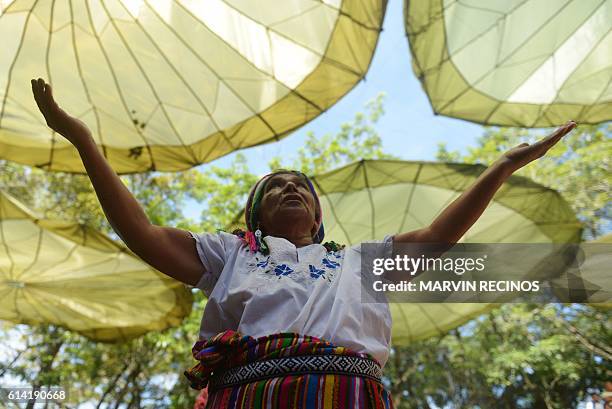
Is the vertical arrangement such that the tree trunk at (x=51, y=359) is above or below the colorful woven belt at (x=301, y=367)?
above

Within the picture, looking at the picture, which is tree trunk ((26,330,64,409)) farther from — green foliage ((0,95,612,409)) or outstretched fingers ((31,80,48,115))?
outstretched fingers ((31,80,48,115))

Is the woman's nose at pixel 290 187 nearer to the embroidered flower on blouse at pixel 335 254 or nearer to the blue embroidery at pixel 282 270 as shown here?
the embroidered flower on blouse at pixel 335 254

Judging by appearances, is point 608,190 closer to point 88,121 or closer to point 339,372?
point 88,121

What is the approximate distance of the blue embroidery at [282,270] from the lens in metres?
2.16

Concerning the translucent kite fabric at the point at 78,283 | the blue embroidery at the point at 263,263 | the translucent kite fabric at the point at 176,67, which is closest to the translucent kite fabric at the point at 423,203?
the translucent kite fabric at the point at 176,67

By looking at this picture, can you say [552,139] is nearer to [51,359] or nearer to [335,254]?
[335,254]

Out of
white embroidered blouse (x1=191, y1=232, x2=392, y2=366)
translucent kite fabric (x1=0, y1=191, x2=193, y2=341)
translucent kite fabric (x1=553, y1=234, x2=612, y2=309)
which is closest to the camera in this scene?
white embroidered blouse (x1=191, y1=232, x2=392, y2=366)

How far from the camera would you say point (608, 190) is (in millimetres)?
Answer: 11508

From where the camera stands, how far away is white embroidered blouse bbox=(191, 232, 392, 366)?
77.2 inches

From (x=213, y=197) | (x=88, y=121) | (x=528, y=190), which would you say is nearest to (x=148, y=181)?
(x=213, y=197)

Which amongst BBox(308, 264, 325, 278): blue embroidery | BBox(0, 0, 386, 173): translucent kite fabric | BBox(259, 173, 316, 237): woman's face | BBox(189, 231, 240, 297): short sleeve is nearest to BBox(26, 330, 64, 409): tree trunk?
BBox(0, 0, 386, 173): translucent kite fabric

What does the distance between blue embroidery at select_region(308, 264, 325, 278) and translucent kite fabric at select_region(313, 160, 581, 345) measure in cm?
522

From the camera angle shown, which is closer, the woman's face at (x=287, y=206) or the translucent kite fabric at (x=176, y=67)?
the woman's face at (x=287, y=206)

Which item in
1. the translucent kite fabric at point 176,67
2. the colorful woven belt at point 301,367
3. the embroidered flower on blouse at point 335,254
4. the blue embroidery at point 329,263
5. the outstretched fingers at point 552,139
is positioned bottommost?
the colorful woven belt at point 301,367
